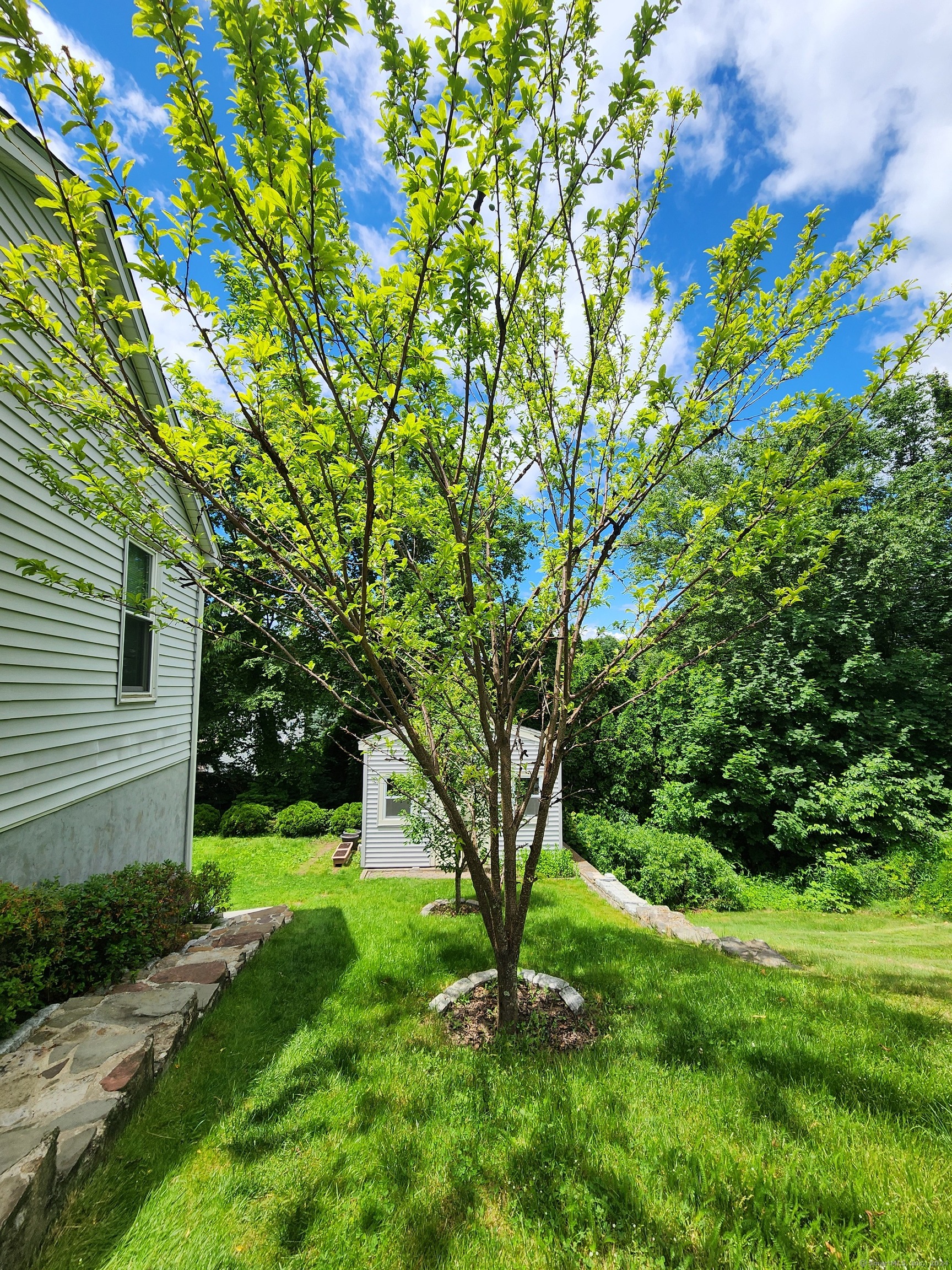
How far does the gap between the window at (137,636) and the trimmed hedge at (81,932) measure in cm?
205

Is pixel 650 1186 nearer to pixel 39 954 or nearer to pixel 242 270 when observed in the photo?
pixel 39 954

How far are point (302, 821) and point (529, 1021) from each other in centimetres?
1255

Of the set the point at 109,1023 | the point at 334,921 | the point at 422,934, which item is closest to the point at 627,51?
the point at 109,1023

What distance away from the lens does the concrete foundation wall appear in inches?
151

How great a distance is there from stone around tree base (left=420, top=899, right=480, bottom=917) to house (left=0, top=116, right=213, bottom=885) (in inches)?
138

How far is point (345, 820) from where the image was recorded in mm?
14836

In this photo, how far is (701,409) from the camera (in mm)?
2748

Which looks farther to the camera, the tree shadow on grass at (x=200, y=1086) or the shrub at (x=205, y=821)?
the shrub at (x=205, y=821)

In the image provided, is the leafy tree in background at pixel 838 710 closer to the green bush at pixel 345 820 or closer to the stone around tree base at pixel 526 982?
the green bush at pixel 345 820

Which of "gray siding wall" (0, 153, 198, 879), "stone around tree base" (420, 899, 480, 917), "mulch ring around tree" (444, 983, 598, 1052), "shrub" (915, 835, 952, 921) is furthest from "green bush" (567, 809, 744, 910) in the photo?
"gray siding wall" (0, 153, 198, 879)

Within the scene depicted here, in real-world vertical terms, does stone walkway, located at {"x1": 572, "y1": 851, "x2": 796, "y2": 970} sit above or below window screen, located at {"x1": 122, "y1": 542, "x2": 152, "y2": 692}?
below

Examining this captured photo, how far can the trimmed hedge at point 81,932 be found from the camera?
3.08 m

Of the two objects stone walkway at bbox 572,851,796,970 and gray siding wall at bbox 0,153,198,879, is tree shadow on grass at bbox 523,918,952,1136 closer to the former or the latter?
stone walkway at bbox 572,851,796,970

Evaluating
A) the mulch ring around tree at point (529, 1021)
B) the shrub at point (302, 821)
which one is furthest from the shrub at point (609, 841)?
the mulch ring around tree at point (529, 1021)
